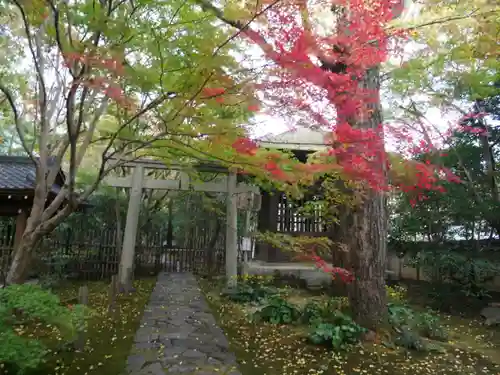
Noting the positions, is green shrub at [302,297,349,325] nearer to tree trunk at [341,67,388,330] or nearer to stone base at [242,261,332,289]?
tree trunk at [341,67,388,330]

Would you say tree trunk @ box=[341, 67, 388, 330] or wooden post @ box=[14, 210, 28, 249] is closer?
tree trunk @ box=[341, 67, 388, 330]

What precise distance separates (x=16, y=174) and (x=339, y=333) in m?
9.31

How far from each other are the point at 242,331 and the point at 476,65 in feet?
24.0

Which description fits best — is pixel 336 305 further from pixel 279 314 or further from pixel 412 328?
pixel 412 328

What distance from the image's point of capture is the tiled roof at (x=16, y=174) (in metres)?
9.19

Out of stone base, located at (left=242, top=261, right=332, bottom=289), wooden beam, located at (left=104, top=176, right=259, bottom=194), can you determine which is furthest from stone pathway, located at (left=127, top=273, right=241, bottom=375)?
wooden beam, located at (left=104, top=176, right=259, bottom=194)

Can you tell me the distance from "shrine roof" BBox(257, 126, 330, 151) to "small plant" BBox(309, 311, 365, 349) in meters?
5.84

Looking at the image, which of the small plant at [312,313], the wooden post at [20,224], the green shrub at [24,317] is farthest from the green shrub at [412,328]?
the wooden post at [20,224]

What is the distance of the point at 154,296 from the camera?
905 cm

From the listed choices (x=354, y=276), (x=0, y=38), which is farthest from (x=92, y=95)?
(x=354, y=276)

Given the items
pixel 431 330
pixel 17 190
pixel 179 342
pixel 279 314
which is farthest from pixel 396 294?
pixel 17 190

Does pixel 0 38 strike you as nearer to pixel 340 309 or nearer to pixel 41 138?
pixel 41 138

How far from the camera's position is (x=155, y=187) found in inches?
410

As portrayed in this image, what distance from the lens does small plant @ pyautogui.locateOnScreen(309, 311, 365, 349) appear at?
5.50 meters
